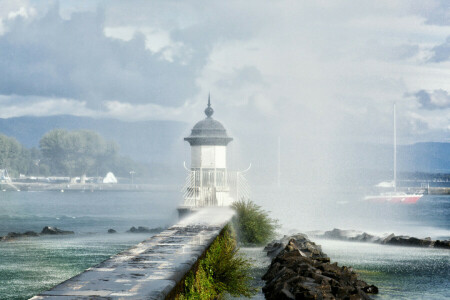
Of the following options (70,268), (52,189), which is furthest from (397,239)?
(52,189)

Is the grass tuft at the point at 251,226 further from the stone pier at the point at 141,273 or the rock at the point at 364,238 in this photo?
the stone pier at the point at 141,273

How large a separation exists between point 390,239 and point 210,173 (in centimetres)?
629

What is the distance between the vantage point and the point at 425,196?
5773 inches

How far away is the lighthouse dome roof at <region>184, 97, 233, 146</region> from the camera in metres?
23.2

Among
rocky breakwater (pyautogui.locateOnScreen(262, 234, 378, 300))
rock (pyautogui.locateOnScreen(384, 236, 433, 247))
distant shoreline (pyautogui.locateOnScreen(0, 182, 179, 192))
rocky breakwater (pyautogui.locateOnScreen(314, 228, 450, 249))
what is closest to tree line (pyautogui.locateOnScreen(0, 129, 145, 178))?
distant shoreline (pyautogui.locateOnScreen(0, 182, 179, 192))

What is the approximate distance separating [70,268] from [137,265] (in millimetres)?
10642

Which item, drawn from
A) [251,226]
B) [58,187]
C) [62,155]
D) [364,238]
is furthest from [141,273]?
[58,187]

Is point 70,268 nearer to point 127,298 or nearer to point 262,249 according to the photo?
point 262,249

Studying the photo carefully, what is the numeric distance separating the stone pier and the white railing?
1158 cm

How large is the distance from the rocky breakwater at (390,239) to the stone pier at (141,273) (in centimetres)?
1215

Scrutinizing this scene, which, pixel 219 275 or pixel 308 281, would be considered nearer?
pixel 308 281

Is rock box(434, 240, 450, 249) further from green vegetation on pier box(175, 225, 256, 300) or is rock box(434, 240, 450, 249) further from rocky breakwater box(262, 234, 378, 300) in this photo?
green vegetation on pier box(175, 225, 256, 300)

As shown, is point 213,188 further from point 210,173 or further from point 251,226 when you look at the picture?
point 251,226

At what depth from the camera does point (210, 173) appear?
23.1 metres
